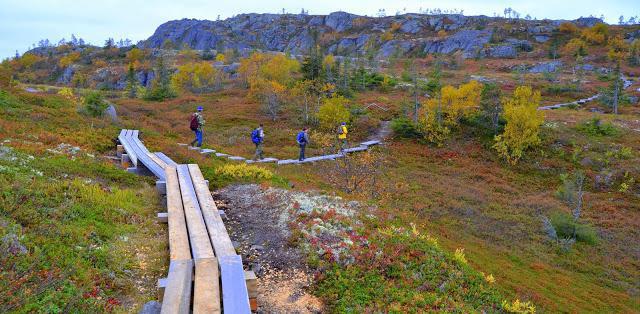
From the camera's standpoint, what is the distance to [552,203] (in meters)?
23.9

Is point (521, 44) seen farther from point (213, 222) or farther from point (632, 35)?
point (213, 222)

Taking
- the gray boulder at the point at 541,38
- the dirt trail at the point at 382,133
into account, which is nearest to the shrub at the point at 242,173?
the dirt trail at the point at 382,133

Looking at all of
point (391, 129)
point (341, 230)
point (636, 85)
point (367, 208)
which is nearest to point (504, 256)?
point (367, 208)

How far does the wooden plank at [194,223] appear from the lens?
695 cm

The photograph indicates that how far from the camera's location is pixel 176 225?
8227 mm

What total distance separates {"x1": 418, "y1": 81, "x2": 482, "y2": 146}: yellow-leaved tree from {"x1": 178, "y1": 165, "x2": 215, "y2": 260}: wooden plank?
26066 millimetres

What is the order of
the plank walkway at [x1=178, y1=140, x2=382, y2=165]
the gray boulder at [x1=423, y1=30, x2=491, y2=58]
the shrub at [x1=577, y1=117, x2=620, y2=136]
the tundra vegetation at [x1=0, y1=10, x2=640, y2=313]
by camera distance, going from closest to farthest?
the tundra vegetation at [x1=0, y1=10, x2=640, y2=313] → the plank walkway at [x1=178, y1=140, x2=382, y2=165] → the shrub at [x1=577, y1=117, x2=620, y2=136] → the gray boulder at [x1=423, y1=30, x2=491, y2=58]

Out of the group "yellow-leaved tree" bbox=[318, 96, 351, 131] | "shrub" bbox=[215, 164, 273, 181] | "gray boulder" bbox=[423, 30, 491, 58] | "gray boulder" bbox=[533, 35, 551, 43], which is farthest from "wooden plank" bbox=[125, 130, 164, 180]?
"gray boulder" bbox=[533, 35, 551, 43]

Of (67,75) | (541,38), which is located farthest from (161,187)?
(541,38)

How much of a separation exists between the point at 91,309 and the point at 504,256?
1459 centimetres

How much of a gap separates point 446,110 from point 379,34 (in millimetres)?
122724

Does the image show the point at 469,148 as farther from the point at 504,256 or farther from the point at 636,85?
the point at 636,85

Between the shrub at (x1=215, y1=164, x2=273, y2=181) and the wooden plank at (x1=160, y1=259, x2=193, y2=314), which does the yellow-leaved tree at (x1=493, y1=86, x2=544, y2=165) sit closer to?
the shrub at (x1=215, y1=164, x2=273, y2=181)

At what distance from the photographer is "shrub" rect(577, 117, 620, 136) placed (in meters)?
34.4
